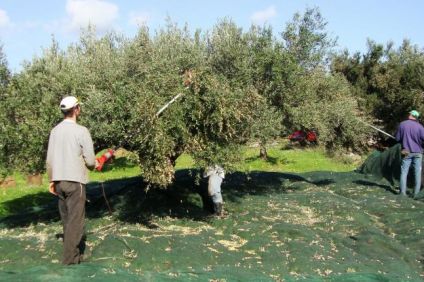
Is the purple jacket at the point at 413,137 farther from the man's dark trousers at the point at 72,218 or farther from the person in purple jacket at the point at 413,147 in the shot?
the man's dark trousers at the point at 72,218

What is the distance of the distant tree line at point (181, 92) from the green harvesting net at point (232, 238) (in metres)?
1.20

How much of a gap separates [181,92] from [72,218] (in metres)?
3.14

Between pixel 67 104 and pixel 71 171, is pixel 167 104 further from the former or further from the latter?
pixel 71 171

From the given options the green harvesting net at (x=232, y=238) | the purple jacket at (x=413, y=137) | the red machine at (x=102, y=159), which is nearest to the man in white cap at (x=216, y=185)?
the green harvesting net at (x=232, y=238)

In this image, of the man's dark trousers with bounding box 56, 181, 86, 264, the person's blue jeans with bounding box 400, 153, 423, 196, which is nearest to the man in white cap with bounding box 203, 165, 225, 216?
the man's dark trousers with bounding box 56, 181, 86, 264

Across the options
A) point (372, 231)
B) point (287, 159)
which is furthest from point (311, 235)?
point (287, 159)

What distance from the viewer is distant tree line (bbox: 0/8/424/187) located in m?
9.37

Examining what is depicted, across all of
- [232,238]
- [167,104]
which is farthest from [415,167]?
[167,104]

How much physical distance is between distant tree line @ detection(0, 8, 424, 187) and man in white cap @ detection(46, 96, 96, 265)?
1635mm

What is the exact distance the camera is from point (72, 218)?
741 centimetres

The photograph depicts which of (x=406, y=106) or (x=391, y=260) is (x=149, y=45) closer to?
(x=391, y=260)

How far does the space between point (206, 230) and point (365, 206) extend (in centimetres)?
482

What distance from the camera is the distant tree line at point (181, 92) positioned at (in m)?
9.37

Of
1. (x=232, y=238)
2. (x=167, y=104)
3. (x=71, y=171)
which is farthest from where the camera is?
(x=232, y=238)
